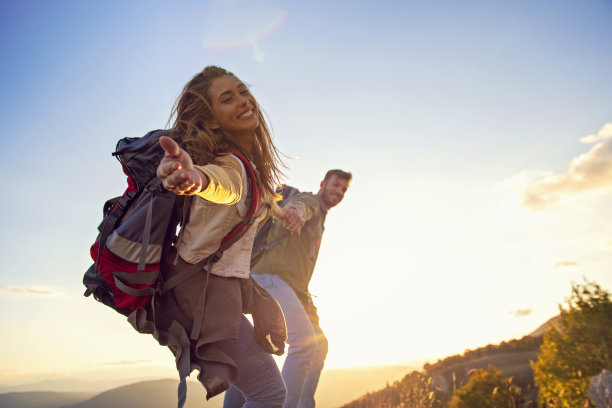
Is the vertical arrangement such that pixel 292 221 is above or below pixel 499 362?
above

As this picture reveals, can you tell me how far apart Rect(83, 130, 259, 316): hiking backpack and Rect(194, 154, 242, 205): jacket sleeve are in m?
0.26

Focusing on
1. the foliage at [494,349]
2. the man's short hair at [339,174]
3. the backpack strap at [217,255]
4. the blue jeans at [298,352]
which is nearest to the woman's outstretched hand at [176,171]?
the backpack strap at [217,255]

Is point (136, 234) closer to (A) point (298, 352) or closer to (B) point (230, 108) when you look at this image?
(B) point (230, 108)

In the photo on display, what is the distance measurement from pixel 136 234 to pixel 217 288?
52 centimetres

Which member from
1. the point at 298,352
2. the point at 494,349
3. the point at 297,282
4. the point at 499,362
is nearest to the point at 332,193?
the point at 297,282

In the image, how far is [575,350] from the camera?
16219 millimetres

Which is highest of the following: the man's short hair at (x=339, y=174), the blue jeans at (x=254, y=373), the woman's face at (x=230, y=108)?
the man's short hair at (x=339, y=174)

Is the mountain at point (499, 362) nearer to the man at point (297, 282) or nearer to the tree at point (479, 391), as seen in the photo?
the tree at point (479, 391)

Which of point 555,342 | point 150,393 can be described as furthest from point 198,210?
point 150,393

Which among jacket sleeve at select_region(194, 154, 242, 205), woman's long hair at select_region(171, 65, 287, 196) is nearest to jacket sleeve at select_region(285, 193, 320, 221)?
woman's long hair at select_region(171, 65, 287, 196)

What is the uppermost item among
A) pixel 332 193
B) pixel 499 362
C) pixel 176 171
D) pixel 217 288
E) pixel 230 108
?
pixel 332 193

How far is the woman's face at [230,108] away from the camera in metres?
2.38

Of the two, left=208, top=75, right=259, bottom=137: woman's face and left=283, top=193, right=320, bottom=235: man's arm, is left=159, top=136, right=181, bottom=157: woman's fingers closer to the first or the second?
left=208, top=75, right=259, bottom=137: woman's face

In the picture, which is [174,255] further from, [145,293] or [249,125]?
[249,125]
